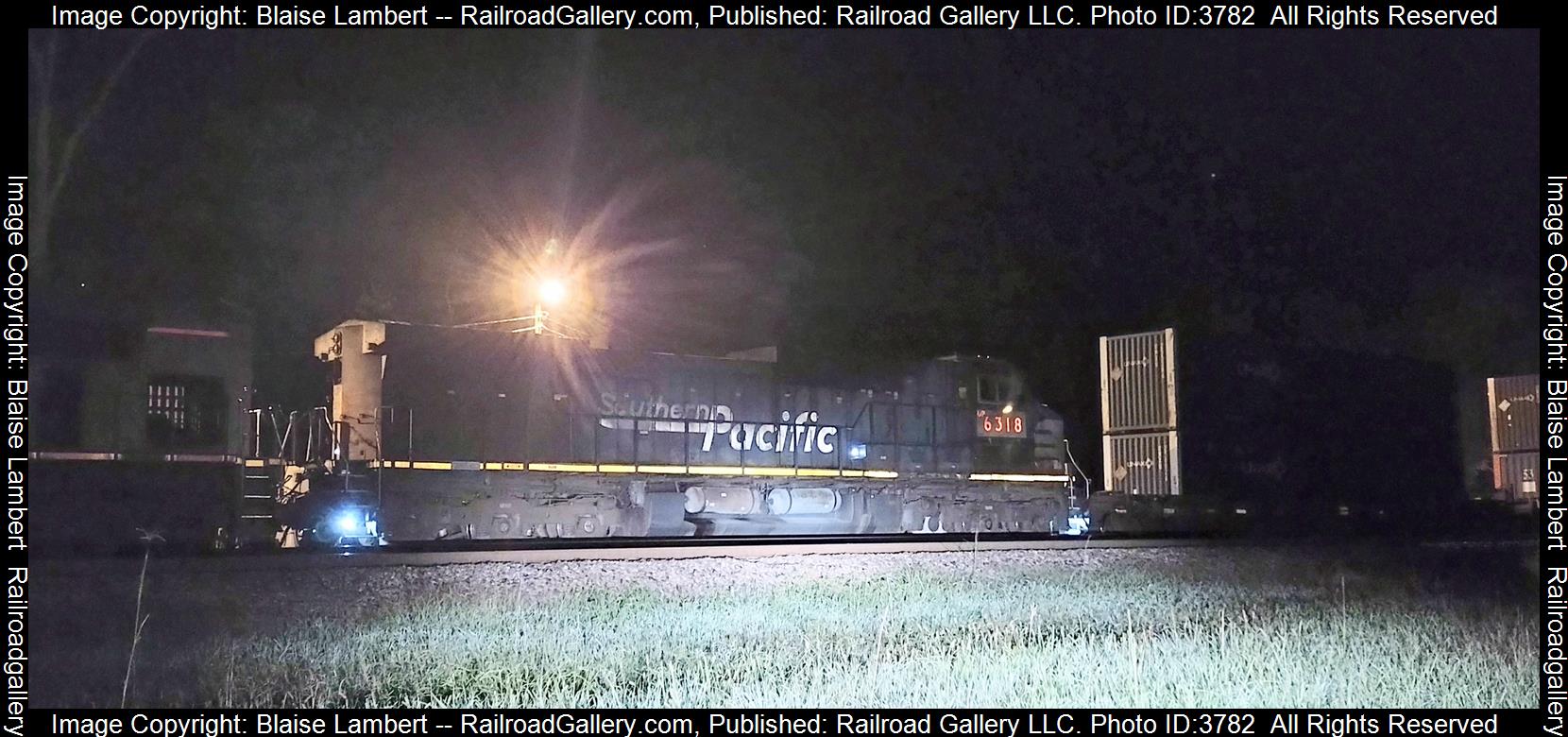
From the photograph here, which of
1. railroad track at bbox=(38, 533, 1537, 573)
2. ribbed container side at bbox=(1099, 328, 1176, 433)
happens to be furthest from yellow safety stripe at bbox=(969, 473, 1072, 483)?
railroad track at bbox=(38, 533, 1537, 573)

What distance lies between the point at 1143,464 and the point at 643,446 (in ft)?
33.4

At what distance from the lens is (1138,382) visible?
23.2m

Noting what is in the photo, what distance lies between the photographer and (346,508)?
15.1 m

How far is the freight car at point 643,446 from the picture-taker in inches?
661

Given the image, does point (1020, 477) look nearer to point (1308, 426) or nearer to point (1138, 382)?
point (1138, 382)

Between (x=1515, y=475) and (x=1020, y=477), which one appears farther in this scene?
(x=1515, y=475)

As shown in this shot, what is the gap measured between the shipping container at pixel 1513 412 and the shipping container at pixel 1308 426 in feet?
5.67

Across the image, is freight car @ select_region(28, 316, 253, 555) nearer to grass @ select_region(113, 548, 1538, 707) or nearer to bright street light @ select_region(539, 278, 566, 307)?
grass @ select_region(113, 548, 1538, 707)

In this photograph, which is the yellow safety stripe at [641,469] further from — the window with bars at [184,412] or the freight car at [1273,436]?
the freight car at [1273,436]

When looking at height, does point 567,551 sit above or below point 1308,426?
below

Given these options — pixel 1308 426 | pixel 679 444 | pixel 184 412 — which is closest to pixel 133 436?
pixel 184 412

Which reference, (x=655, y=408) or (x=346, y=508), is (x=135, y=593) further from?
(x=655, y=408)

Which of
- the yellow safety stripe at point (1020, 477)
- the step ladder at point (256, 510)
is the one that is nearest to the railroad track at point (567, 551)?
the step ladder at point (256, 510)
